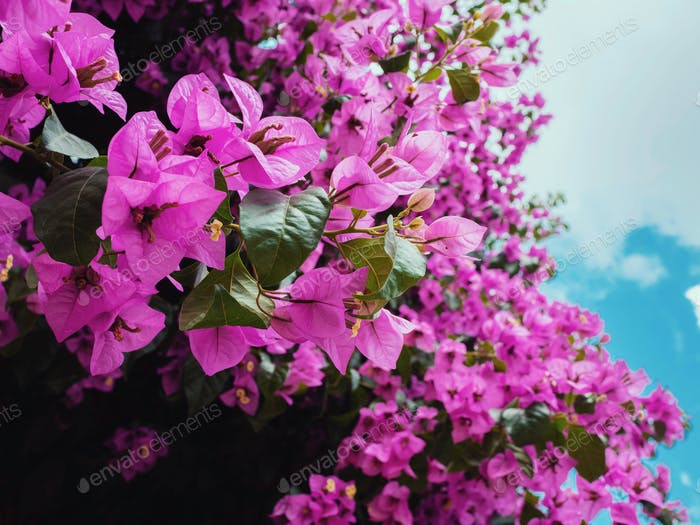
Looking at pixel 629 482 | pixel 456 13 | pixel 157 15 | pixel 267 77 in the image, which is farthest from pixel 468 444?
pixel 456 13

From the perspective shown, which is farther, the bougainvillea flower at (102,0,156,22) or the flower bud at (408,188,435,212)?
the bougainvillea flower at (102,0,156,22)

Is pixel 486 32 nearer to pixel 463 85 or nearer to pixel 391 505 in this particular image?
pixel 463 85

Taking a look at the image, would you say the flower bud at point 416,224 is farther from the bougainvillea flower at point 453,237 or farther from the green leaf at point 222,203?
the green leaf at point 222,203

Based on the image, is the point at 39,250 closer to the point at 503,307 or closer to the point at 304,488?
the point at 304,488

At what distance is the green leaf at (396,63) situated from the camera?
1168mm

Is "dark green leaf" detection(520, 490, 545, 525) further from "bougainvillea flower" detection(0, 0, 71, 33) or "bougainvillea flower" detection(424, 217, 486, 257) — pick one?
"bougainvillea flower" detection(0, 0, 71, 33)

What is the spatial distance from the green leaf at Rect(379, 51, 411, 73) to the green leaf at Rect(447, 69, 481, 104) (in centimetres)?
10

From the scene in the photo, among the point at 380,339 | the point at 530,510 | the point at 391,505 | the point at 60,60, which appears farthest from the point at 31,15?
the point at 530,510

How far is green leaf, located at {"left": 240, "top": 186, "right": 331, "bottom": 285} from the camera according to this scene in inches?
18.8

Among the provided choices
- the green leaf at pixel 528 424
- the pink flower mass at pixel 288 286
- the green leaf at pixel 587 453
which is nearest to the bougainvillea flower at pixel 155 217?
the pink flower mass at pixel 288 286

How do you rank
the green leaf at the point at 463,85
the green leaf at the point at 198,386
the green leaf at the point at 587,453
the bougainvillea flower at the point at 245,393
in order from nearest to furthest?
the green leaf at the point at 463,85 < the green leaf at the point at 198,386 < the green leaf at the point at 587,453 < the bougainvillea flower at the point at 245,393

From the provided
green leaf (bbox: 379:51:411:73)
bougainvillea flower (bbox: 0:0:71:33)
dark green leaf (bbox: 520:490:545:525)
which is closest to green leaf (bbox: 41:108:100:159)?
bougainvillea flower (bbox: 0:0:71:33)

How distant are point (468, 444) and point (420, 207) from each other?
101cm

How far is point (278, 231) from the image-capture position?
49 cm
